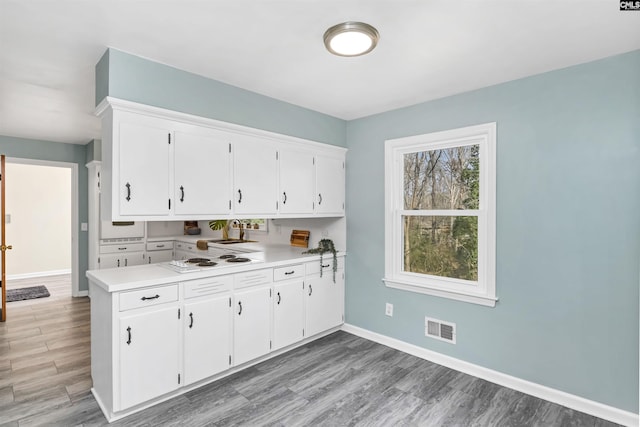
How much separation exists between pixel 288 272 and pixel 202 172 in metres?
1.27

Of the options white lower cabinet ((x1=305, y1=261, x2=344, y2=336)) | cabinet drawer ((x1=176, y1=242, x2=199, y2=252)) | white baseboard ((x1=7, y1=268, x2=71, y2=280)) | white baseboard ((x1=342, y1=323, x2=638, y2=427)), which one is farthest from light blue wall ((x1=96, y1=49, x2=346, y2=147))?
white baseboard ((x1=7, y1=268, x2=71, y2=280))

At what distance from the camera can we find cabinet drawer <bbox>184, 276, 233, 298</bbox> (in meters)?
2.58

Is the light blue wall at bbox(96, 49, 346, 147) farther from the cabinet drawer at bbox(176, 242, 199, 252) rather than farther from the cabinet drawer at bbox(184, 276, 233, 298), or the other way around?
the cabinet drawer at bbox(176, 242, 199, 252)

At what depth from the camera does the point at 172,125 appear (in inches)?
102

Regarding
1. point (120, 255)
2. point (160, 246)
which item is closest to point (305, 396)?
point (120, 255)

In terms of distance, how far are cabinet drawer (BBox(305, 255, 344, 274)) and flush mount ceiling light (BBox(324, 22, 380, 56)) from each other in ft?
6.95

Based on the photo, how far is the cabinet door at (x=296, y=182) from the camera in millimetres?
3426

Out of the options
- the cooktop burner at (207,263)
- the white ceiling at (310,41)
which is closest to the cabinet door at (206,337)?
the cooktop burner at (207,263)

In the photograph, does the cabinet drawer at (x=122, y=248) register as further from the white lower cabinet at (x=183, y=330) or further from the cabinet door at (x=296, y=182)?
the cabinet door at (x=296, y=182)

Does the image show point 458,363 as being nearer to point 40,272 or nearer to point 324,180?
point 324,180

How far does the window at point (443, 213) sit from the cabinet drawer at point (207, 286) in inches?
66.8

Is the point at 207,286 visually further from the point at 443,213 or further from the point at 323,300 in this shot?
the point at 443,213

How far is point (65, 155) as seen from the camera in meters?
5.31

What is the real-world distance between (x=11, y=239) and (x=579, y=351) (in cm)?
912
